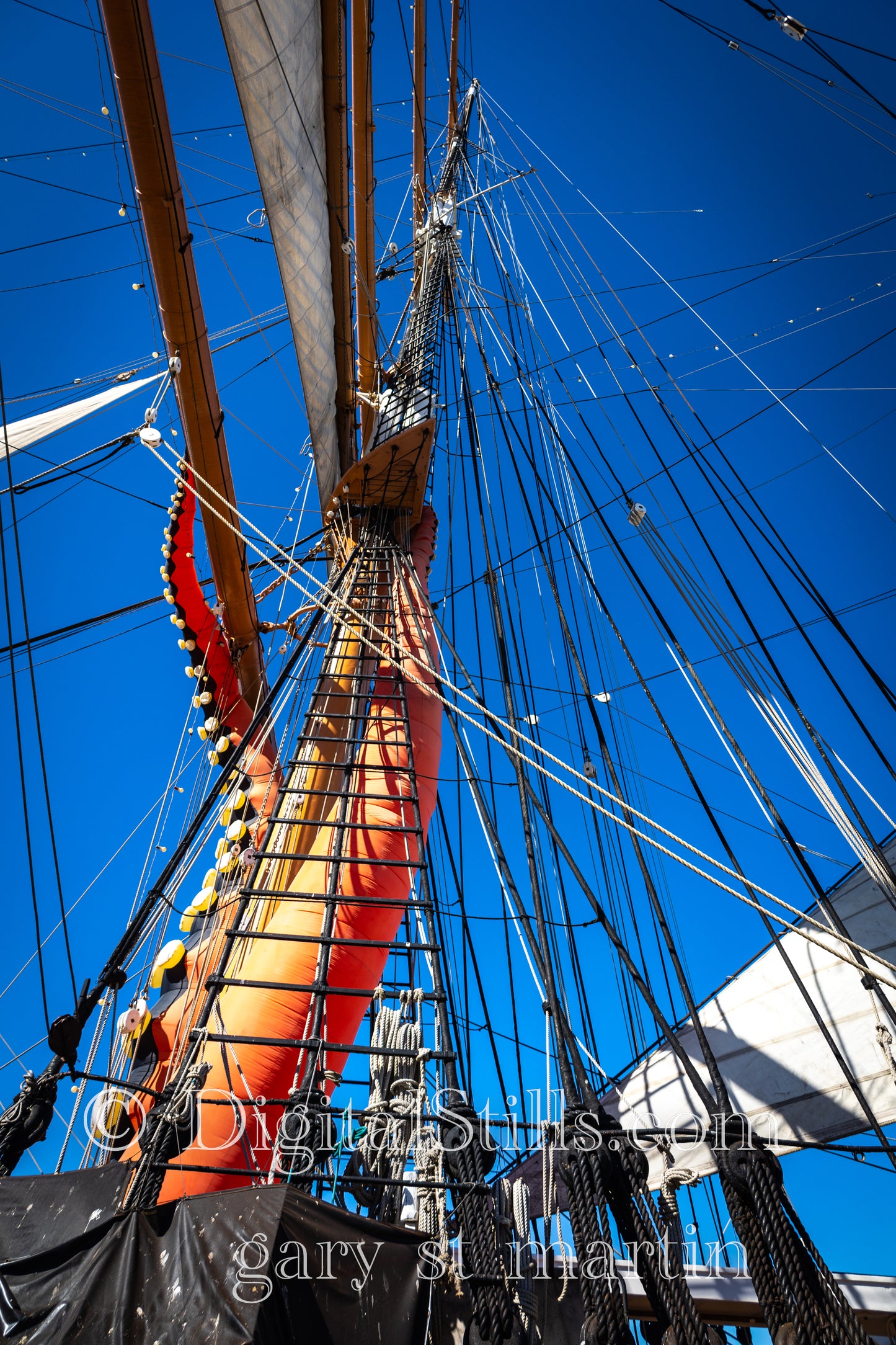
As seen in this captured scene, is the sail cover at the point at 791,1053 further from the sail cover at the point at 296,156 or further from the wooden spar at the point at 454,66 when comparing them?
the wooden spar at the point at 454,66

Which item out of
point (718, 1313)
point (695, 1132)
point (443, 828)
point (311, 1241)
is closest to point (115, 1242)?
point (311, 1241)

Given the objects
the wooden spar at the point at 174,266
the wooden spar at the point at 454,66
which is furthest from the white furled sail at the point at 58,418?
the wooden spar at the point at 454,66

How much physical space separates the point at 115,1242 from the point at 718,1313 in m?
4.24

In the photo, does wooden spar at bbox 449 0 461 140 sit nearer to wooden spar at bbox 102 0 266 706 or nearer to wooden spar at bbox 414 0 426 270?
wooden spar at bbox 414 0 426 270

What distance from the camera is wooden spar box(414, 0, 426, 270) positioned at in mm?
9922

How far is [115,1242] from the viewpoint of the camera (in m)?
1.92

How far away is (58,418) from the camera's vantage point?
5.86 metres

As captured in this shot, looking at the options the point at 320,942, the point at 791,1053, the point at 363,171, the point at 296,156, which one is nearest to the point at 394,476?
the point at 296,156

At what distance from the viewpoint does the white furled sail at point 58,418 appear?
5.20 metres

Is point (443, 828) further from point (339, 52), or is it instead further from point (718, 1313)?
point (339, 52)

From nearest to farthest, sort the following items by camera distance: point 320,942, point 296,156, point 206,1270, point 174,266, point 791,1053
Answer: point 206,1270 < point 320,942 < point 791,1053 < point 174,266 < point 296,156

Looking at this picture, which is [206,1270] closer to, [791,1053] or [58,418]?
[791,1053]

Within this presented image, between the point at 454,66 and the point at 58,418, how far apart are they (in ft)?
38.7

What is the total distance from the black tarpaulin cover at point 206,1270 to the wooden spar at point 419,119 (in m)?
12.7
